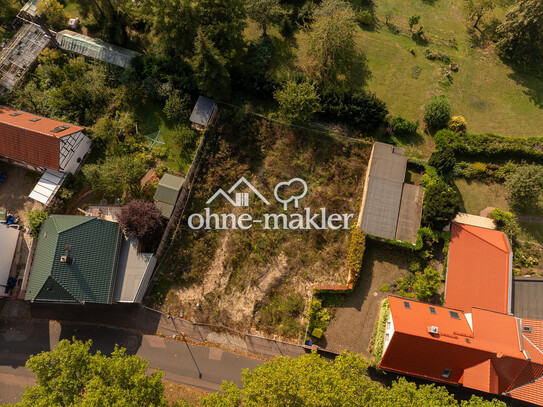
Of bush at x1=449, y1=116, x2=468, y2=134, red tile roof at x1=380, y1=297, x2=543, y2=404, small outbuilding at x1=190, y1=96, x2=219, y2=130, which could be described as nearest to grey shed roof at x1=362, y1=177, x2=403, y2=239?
red tile roof at x1=380, y1=297, x2=543, y2=404

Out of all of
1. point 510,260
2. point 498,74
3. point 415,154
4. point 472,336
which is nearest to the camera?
point 472,336

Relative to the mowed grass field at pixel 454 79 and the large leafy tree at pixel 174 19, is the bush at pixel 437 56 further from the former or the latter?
the large leafy tree at pixel 174 19

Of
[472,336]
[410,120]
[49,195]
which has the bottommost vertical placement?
[472,336]

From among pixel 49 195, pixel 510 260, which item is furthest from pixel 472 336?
pixel 49 195

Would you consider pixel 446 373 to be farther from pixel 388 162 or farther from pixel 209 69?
pixel 209 69

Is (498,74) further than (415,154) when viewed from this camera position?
Yes

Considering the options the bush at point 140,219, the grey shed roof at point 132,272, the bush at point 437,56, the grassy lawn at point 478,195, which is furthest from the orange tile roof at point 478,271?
the grey shed roof at point 132,272

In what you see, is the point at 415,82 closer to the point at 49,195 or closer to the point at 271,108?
the point at 271,108
